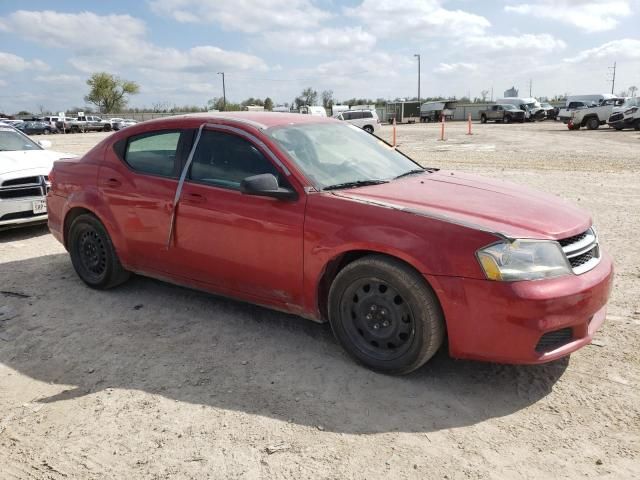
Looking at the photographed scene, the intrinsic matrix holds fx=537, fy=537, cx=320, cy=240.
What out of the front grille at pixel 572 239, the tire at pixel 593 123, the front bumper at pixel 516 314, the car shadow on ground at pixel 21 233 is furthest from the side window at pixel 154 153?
the tire at pixel 593 123

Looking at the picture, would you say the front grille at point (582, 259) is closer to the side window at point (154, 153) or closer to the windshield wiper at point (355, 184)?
the windshield wiper at point (355, 184)

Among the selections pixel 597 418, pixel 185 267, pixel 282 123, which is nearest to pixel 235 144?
pixel 282 123

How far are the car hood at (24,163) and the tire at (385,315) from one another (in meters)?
5.35

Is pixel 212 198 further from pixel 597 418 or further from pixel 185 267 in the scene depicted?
pixel 597 418

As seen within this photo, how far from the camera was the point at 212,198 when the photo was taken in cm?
391

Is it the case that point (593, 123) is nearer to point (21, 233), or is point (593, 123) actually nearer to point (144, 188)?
point (21, 233)

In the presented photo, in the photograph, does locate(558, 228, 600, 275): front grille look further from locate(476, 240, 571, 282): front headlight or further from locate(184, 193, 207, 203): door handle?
locate(184, 193, 207, 203): door handle

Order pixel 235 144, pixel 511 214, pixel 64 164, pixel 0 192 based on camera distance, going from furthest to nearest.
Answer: pixel 0 192, pixel 64 164, pixel 235 144, pixel 511 214

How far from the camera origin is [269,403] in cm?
307

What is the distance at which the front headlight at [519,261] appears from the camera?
286 centimetres

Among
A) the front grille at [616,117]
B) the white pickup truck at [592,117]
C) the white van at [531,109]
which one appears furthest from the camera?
the white van at [531,109]

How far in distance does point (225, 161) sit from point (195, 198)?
1.17ft

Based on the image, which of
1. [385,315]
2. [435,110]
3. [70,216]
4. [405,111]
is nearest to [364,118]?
[435,110]

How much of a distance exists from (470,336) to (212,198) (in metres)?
2.04
